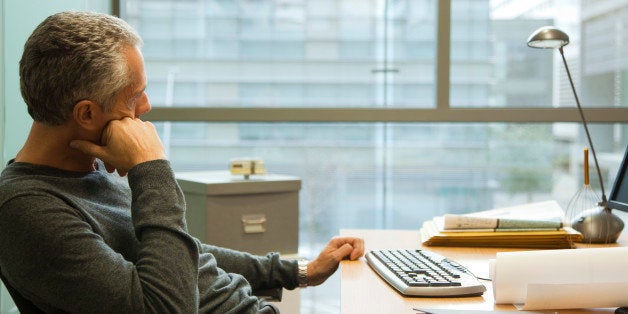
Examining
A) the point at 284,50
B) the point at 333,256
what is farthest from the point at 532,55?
the point at 333,256

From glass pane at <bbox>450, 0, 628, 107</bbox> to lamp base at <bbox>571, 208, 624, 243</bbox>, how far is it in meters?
1.43

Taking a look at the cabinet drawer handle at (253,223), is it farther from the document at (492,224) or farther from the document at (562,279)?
the document at (562,279)

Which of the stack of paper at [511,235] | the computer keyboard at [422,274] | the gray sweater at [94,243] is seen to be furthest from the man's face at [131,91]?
the stack of paper at [511,235]

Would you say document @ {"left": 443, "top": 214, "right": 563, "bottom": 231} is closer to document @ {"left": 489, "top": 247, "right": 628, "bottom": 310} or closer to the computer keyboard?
the computer keyboard

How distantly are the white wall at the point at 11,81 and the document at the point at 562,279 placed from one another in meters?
1.66

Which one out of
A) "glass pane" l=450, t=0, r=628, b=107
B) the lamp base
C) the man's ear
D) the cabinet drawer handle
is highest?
"glass pane" l=450, t=0, r=628, b=107

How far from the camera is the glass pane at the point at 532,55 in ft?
10.7

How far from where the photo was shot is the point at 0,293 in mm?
2283

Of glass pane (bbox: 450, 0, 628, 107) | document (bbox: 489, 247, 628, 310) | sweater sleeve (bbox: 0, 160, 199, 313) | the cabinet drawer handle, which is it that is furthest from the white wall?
glass pane (bbox: 450, 0, 628, 107)

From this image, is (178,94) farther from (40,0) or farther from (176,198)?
(176,198)

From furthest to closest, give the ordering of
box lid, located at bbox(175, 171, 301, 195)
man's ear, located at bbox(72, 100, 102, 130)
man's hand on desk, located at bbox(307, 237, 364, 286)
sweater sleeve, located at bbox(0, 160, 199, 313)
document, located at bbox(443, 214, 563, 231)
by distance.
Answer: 1. box lid, located at bbox(175, 171, 301, 195)
2. document, located at bbox(443, 214, 563, 231)
3. man's hand on desk, located at bbox(307, 237, 364, 286)
4. man's ear, located at bbox(72, 100, 102, 130)
5. sweater sleeve, located at bbox(0, 160, 199, 313)

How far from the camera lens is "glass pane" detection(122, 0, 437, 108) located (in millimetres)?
3340

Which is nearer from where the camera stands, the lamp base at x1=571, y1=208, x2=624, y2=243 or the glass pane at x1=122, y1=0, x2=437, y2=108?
the lamp base at x1=571, y1=208, x2=624, y2=243

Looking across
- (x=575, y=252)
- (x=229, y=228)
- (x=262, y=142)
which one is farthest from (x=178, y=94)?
(x=575, y=252)
